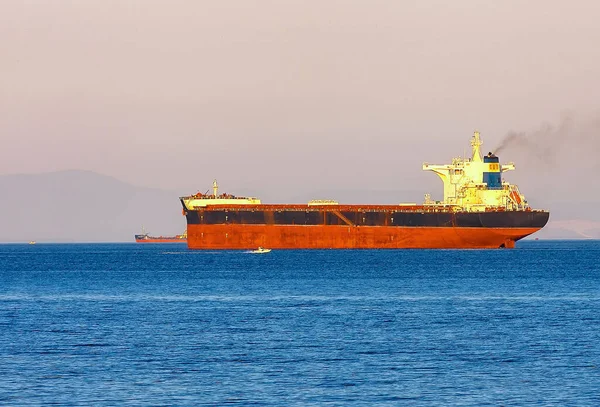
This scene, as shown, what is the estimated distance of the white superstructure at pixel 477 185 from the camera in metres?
115

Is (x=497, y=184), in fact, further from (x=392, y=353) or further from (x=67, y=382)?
(x=67, y=382)

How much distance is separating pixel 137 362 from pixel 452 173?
93374 mm

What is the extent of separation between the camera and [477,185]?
117000mm

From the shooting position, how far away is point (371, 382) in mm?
28625

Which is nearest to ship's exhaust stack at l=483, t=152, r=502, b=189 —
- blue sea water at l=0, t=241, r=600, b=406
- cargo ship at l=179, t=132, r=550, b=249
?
cargo ship at l=179, t=132, r=550, b=249

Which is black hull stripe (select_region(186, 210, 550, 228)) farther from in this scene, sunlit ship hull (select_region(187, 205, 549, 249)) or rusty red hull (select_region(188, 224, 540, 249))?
rusty red hull (select_region(188, 224, 540, 249))

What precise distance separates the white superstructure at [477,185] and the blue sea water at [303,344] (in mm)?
48057

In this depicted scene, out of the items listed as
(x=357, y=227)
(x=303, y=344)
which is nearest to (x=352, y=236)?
(x=357, y=227)

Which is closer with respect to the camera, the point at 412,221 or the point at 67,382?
the point at 67,382

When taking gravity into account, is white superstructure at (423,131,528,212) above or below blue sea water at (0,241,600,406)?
above

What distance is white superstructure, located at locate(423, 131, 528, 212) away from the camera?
377 feet

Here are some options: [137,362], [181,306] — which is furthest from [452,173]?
[137,362]

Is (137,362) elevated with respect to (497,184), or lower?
lower

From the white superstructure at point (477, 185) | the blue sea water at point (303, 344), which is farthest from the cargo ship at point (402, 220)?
the blue sea water at point (303, 344)
